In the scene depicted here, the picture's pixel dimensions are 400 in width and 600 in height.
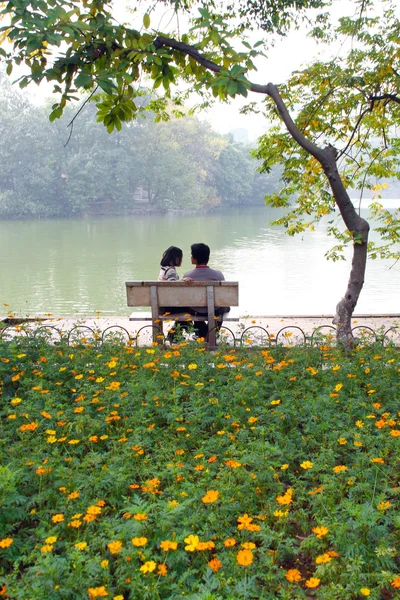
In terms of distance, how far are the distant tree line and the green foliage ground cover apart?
44.0 meters

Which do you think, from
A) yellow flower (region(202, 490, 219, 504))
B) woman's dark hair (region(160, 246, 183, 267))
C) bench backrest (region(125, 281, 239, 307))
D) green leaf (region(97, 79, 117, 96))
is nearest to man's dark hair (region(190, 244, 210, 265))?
woman's dark hair (region(160, 246, 183, 267))

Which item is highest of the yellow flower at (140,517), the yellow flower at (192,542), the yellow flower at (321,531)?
the yellow flower at (140,517)

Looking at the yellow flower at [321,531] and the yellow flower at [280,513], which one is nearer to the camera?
the yellow flower at [321,531]

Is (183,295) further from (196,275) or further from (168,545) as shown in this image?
(168,545)

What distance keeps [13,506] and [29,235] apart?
99.9 ft

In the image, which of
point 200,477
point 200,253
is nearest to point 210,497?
point 200,477

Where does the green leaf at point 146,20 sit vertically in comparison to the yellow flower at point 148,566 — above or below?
above

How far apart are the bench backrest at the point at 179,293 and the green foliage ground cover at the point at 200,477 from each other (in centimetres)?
121

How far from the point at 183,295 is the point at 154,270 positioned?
1323 cm

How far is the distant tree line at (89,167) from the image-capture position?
47375 mm

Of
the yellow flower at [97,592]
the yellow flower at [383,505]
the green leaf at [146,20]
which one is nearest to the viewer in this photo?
the yellow flower at [97,592]

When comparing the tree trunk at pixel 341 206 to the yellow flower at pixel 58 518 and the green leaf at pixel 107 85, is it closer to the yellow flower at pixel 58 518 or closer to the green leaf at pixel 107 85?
the green leaf at pixel 107 85

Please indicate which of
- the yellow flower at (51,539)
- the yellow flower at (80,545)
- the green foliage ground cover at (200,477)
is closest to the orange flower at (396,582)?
the green foliage ground cover at (200,477)

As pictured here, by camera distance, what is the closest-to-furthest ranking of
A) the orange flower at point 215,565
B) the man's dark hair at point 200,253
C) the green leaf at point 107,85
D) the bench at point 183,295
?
the orange flower at point 215,565 < the green leaf at point 107,85 < the bench at point 183,295 < the man's dark hair at point 200,253
